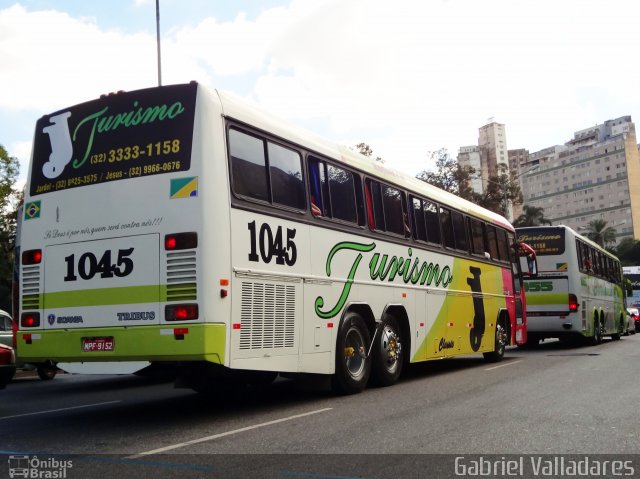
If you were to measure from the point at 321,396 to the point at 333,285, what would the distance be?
1588 mm

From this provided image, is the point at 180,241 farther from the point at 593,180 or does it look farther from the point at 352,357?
the point at 593,180

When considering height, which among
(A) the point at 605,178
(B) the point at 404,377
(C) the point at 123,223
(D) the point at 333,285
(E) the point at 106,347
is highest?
(A) the point at 605,178

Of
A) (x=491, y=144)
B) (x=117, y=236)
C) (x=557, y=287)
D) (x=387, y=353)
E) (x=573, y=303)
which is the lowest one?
(x=387, y=353)

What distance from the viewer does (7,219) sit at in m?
35.2

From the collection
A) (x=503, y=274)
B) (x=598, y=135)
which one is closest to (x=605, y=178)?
(x=598, y=135)

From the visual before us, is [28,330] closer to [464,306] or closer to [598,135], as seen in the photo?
[464,306]

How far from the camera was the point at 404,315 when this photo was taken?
36.3 feet

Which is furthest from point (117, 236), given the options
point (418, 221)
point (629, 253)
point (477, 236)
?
point (629, 253)

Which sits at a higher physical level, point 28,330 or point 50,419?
point 28,330

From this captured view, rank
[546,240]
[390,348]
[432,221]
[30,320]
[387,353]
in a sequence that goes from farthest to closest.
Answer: [546,240] → [432,221] → [390,348] → [387,353] → [30,320]

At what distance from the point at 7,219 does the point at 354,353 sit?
3055 centimetres

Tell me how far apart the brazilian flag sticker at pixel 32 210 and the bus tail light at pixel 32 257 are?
415 millimetres

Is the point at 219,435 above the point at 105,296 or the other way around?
the other way around

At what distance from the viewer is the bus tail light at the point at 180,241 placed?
6.95 m
